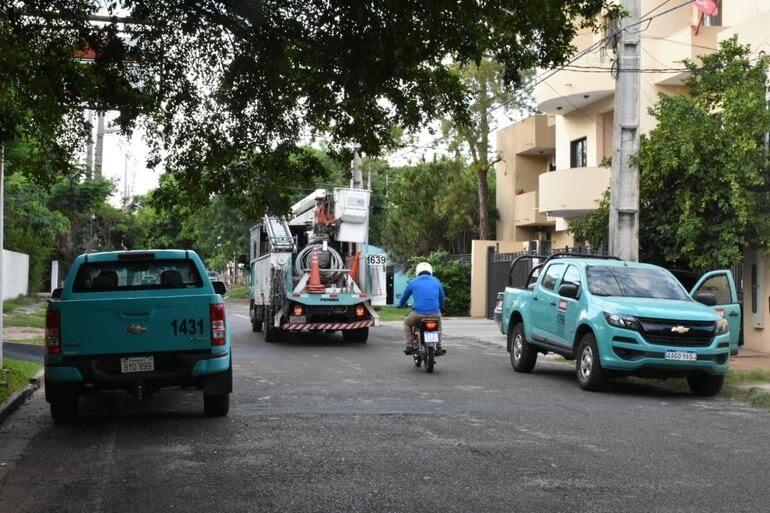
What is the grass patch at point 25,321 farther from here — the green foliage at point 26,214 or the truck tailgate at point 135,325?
the truck tailgate at point 135,325

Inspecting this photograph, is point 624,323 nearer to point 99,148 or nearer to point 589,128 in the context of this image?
point 589,128

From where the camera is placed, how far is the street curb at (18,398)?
11.1 m

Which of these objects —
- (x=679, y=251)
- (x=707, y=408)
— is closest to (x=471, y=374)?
(x=707, y=408)

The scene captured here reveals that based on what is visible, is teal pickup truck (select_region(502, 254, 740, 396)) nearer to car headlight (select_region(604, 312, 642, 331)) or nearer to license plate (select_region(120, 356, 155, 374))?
car headlight (select_region(604, 312, 642, 331))

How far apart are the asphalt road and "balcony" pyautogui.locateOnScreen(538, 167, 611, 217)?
15.3m

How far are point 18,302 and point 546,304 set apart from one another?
91.4ft

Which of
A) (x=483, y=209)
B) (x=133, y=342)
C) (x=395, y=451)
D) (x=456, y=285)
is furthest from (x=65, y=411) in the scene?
(x=483, y=209)

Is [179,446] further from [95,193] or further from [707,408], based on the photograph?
[95,193]

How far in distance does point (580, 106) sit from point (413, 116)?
807 inches

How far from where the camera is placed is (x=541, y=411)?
11.3m

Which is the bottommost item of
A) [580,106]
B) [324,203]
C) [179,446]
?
[179,446]

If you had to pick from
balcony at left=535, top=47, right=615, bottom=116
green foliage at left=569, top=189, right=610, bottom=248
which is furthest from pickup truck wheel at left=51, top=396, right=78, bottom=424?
balcony at left=535, top=47, right=615, bottom=116

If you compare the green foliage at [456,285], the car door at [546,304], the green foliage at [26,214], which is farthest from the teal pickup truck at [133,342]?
the green foliage at [456,285]

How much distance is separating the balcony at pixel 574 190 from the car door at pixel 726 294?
37.6 ft
